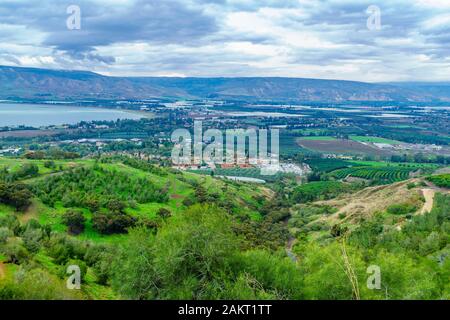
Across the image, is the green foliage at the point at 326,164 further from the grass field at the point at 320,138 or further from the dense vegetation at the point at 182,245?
the dense vegetation at the point at 182,245

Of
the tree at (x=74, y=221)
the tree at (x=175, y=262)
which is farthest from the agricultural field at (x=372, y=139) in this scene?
the tree at (x=175, y=262)

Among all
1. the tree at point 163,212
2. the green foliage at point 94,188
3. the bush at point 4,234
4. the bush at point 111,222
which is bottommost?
the tree at point 163,212

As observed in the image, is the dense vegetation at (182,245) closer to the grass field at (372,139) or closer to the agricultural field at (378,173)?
the agricultural field at (378,173)

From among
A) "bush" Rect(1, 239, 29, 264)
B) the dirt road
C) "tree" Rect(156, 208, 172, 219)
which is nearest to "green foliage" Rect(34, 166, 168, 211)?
"tree" Rect(156, 208, 172, 219)

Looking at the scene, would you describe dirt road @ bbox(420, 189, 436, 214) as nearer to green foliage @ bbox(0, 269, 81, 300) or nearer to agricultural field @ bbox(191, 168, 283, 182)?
green foliage @ bbox(0, 269, 81, 300)

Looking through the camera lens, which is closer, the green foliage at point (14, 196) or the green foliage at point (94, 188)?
the green foliage at point (14, 196)

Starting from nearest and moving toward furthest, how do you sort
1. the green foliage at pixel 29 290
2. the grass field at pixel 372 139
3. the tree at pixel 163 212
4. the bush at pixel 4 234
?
the green foliage at pixel 29 290
the bush at pixel 4 234
the tree at pixel 163 212
the grass field at pixel 372 139

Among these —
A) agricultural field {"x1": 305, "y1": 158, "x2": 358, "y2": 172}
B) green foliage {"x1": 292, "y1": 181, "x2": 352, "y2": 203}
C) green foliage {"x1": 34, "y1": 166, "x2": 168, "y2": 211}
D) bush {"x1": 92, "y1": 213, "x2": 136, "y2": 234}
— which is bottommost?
green foliage {"x1": 292, "y1": 181, "x2": 352, "y2": 203}

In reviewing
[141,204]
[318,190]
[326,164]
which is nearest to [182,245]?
[141,204]

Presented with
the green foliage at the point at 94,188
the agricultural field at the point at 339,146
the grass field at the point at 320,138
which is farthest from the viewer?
Result: the grass field at the point at 320,138

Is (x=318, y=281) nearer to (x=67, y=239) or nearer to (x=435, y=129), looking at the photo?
(x=67, y=239)

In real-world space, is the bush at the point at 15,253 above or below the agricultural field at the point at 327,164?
above

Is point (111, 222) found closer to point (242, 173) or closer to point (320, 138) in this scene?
point (242, 173)

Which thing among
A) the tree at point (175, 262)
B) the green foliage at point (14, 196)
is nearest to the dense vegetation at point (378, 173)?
the green foliage at point (14, 196)
